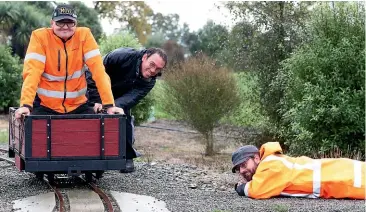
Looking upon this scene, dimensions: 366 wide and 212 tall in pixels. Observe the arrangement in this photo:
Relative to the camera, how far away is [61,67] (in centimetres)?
848

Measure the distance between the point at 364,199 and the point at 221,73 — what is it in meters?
10.1

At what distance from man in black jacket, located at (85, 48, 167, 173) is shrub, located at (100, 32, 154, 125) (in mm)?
10997

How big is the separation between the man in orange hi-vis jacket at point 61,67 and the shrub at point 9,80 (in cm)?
1931

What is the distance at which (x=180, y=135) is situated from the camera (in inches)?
990

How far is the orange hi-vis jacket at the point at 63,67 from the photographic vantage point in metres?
8.35

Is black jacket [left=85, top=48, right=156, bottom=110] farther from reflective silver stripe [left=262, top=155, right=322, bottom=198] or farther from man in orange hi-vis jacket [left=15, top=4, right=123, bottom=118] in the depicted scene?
reflective silver stripe [left=262, top=155, right=322, bottom=198]

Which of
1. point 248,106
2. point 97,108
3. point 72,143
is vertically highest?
point 97,108

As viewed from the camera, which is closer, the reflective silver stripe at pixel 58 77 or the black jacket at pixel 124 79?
the reflective silver stripe at pixel 58 77

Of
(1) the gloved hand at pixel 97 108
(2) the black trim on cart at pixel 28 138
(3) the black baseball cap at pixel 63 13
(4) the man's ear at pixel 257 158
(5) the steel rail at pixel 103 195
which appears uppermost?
(3) the black baseball cap at pixel 63 13

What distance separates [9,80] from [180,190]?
19.6m

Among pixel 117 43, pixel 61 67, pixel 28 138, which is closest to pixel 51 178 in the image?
pixel 28 138

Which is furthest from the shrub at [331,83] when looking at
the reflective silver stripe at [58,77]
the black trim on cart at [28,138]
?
the black trim on cart at [28,138]

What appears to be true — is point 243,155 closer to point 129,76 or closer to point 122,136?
point 122,136

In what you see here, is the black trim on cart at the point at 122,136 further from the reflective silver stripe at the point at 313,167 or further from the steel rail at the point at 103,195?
the reflective silver stripe at the point at 313,167
